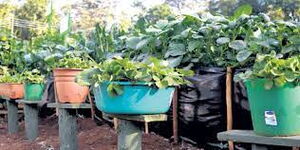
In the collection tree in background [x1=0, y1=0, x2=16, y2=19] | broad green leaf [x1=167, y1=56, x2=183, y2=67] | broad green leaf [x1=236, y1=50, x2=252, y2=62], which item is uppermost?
tree in background [x1=0, y1=0, x2=16, y2=19]

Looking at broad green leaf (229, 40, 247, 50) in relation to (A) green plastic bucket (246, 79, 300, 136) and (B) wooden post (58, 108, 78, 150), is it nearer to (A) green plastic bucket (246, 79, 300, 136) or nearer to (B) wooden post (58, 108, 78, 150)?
(A) green plastic bucket (246, 79, 300, 136)

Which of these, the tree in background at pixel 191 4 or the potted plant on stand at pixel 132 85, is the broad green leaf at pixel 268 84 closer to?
the potted plant on stand at pixel 132 85

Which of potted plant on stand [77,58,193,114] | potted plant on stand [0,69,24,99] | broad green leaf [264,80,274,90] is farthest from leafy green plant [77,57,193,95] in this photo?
potted plant on stand [0,69,24,99]

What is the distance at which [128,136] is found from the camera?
2020mm

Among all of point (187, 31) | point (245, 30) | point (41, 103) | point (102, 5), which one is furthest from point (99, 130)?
point (102, 5)

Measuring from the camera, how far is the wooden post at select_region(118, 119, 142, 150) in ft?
6.61

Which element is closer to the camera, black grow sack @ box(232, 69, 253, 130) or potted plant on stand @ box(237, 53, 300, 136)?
potted plant on stand @ box(237, 53, 300, 136)

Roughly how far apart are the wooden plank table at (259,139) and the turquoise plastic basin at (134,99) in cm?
37

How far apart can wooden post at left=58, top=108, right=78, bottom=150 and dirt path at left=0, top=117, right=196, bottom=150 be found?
0.14 metres

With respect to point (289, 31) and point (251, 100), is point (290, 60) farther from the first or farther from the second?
point (289, 31)

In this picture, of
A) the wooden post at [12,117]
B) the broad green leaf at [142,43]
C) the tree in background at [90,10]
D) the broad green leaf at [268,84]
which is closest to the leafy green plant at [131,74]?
the broad green leaf at [268,84]

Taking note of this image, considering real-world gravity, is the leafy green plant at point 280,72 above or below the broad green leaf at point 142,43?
below

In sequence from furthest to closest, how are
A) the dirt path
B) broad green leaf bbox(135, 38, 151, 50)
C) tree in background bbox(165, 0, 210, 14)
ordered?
1. tree in background bbox(165, 0, 210, 14)
2. the dirt path
3. broad green leaf bbox(135, 38, 151, 50)

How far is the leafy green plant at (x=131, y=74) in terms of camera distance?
1912 millimetres
